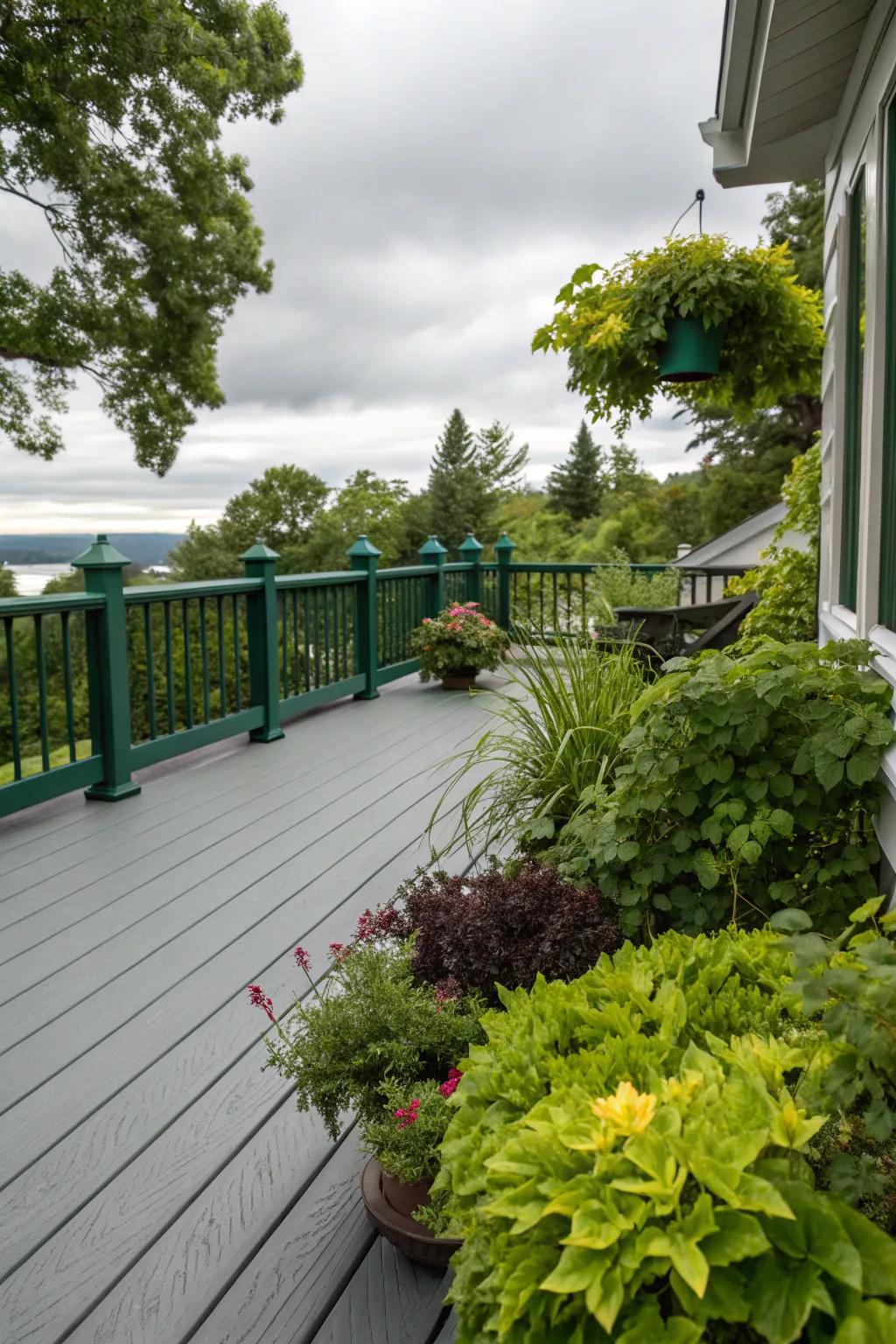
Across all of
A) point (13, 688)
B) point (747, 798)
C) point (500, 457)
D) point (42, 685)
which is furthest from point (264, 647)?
point (500, 457)

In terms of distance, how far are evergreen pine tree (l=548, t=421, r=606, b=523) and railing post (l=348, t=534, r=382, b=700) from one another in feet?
120

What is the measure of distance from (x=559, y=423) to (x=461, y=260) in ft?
61.9

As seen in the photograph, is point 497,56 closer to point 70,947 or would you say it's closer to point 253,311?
point 70,947

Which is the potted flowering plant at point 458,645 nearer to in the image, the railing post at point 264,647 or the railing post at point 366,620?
the railing post at point 366,620

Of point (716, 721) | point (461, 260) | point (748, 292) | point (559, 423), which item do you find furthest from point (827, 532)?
point (559, 423)

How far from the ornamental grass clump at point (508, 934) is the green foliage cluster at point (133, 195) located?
15018 millimetres

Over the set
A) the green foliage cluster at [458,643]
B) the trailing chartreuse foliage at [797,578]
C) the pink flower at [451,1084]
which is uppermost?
the trailing chartreuse foliage at [797,578]

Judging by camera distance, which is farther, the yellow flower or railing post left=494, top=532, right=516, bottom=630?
railing post left=494, top=532, right=516, bottom=630

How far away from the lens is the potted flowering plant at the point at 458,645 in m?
6.66

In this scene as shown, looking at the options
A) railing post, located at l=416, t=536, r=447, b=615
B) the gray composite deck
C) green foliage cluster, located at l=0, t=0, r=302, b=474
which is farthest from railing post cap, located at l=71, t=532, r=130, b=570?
green foliage cluster, located at l=0, t=0, r=302, b=474

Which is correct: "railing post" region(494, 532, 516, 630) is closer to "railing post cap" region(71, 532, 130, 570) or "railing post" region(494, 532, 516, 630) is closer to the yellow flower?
"railing post cap" region(71, 532, 130, 570)

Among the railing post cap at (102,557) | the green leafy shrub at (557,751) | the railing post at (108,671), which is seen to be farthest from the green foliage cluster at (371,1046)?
the railing post cap at (102,557)

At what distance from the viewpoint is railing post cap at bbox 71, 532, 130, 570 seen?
3.89 metres

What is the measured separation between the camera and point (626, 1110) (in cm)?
90
